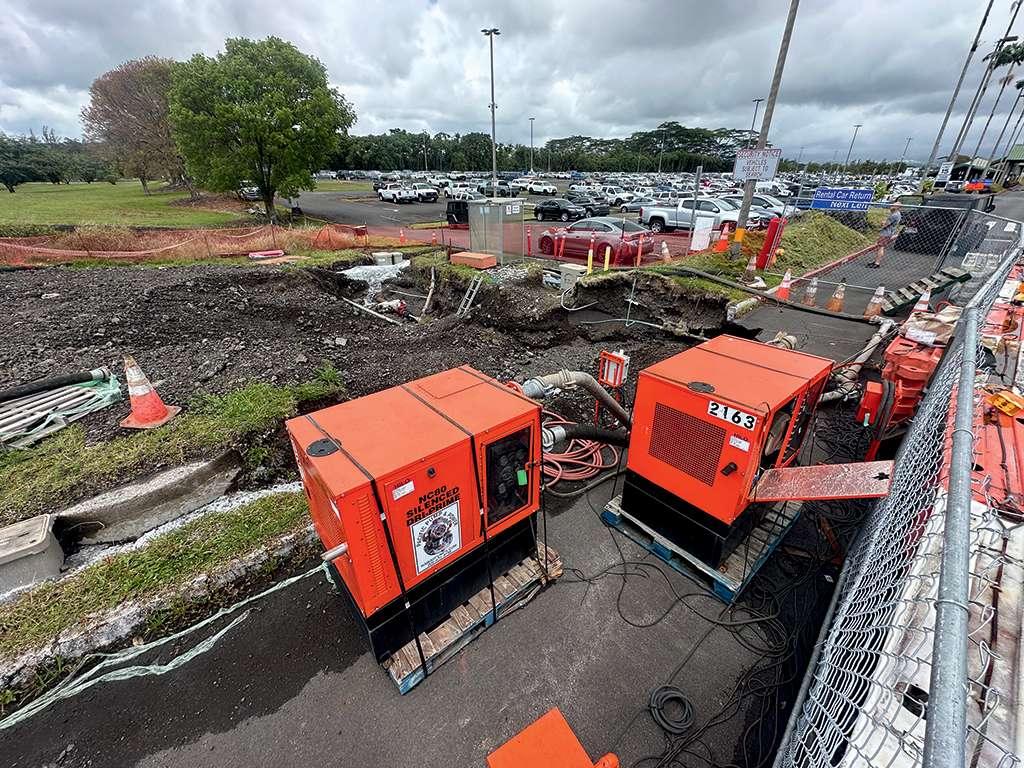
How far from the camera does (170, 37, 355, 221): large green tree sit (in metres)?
19.3

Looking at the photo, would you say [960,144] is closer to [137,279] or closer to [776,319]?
[776,319]

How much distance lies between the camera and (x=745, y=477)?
10.3ft

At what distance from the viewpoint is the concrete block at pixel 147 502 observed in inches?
160

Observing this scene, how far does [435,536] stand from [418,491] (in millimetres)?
454

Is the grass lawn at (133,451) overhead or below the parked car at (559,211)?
below

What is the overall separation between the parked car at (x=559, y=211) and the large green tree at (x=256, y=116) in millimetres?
12426

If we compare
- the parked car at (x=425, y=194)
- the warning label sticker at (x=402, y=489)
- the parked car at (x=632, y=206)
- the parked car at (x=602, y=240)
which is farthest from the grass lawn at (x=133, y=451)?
the parked car at (x=425, y=194)

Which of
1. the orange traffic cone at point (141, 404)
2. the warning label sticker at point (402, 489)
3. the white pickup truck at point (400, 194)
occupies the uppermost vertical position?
the white pickup truck at point (400, 194)

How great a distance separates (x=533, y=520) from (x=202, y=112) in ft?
85.9

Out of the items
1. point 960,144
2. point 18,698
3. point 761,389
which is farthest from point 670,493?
point 960,144

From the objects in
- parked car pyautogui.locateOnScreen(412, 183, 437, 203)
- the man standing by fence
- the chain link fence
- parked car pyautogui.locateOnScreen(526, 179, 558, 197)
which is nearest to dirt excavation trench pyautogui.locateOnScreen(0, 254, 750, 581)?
the chain link fence

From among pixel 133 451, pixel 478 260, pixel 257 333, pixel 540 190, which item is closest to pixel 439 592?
pixel 133 451

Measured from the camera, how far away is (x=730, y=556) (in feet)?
12.2

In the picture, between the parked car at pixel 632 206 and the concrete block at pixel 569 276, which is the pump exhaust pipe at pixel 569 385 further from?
the parked car at pixel 632 206
